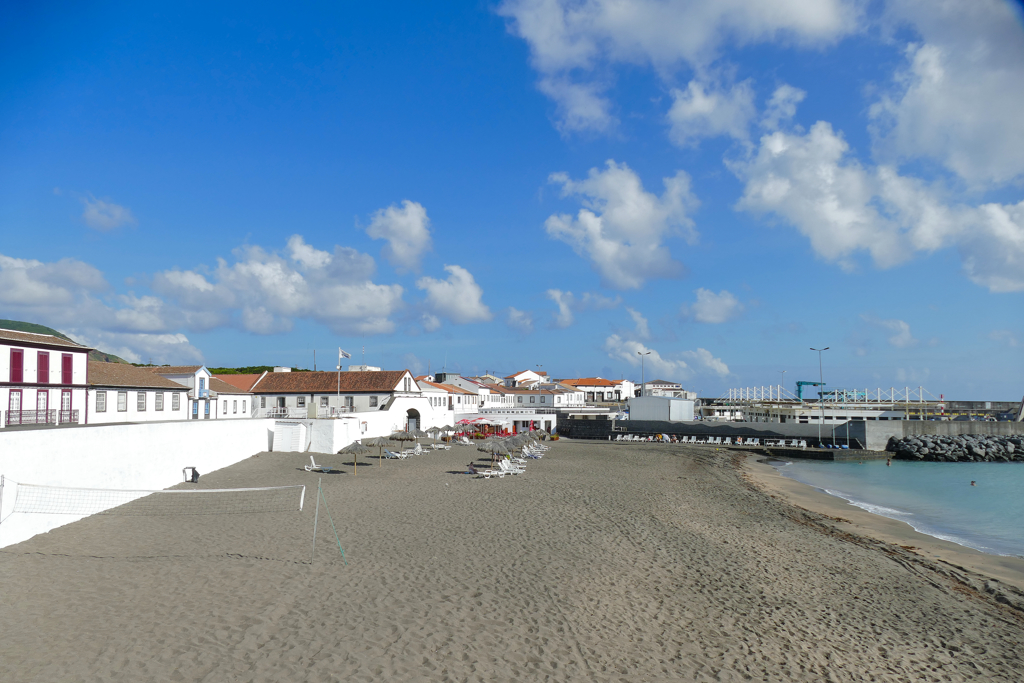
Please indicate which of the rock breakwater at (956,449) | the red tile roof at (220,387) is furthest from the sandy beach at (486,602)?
the rock breakwater at (956,449)

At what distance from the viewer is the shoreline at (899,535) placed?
15766 mm

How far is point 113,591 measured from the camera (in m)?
10.8

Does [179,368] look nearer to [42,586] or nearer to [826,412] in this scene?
[42,586]

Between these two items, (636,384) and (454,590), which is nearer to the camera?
(454,590)

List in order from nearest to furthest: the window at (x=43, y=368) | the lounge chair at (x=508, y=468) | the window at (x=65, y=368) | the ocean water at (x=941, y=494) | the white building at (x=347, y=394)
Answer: the ocean water at (x=941, y=494), the window at (x=43, y=368), the window at (x=65, y=368), the lounge chair at (x=508, y=468), the white building at (x=347, y=394)

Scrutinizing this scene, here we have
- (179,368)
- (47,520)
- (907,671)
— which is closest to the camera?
(907,671)

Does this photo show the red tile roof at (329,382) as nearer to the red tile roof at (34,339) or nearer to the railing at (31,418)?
the red tile roof at (34,339)

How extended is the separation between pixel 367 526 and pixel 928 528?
2097 centimetres

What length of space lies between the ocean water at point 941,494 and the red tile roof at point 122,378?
3837cm

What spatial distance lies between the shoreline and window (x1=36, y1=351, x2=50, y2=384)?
111ft

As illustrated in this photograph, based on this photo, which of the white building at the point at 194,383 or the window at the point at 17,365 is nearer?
the window at the point at 17,365

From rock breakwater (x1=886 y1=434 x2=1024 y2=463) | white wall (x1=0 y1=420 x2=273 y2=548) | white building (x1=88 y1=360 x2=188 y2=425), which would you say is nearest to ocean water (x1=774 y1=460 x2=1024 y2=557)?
rock breakwater (x1=886 y1=434 x2=1024 y2=463)

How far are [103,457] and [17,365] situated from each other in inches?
462

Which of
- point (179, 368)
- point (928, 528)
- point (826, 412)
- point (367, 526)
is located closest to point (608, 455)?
point (928, 528)
